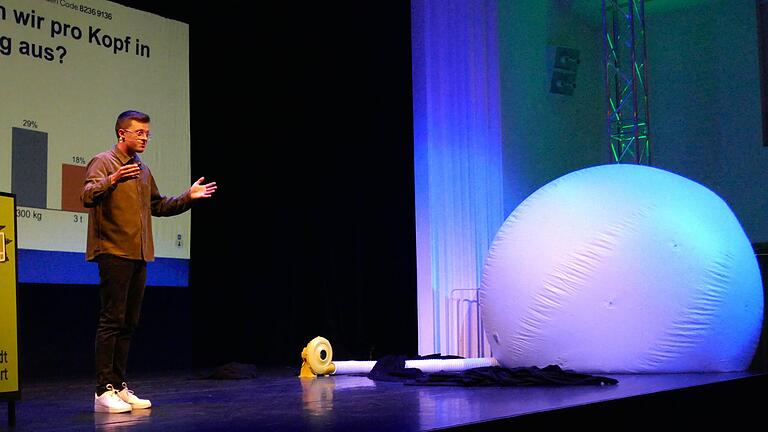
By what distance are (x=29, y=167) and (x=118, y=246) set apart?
124 inches

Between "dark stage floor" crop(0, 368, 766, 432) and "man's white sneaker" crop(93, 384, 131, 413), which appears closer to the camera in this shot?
"dark stage floor" crop(0, 368, 766, 432)

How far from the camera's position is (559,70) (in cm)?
1066

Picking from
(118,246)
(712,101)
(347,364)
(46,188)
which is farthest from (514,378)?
(712,101)

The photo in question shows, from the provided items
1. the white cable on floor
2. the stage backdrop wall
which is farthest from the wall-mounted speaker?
the white cable on floor

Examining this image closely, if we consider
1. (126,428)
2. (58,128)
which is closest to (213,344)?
(58,128)

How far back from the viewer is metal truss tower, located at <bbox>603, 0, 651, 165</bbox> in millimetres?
9602

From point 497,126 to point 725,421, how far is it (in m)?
4.26

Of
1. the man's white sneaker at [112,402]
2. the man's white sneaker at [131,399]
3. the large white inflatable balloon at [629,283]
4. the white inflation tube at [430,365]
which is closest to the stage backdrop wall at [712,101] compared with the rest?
the large white inflatable balloon at [629,283]

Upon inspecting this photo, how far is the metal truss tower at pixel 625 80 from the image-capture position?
960cm

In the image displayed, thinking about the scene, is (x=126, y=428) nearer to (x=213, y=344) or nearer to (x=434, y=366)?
(x=434, y=366)

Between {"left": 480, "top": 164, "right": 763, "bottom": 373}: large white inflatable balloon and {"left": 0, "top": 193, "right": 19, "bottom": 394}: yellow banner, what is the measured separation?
10.4 ft

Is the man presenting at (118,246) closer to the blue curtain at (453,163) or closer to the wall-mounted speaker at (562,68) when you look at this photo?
the blue curtain at (453,163)

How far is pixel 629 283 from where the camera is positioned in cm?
553

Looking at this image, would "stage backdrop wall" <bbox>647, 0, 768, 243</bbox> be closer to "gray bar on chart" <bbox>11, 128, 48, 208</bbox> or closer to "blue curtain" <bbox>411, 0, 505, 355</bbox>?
"blue curtain" <bbox>411, 0, 505, 355</bbox>
